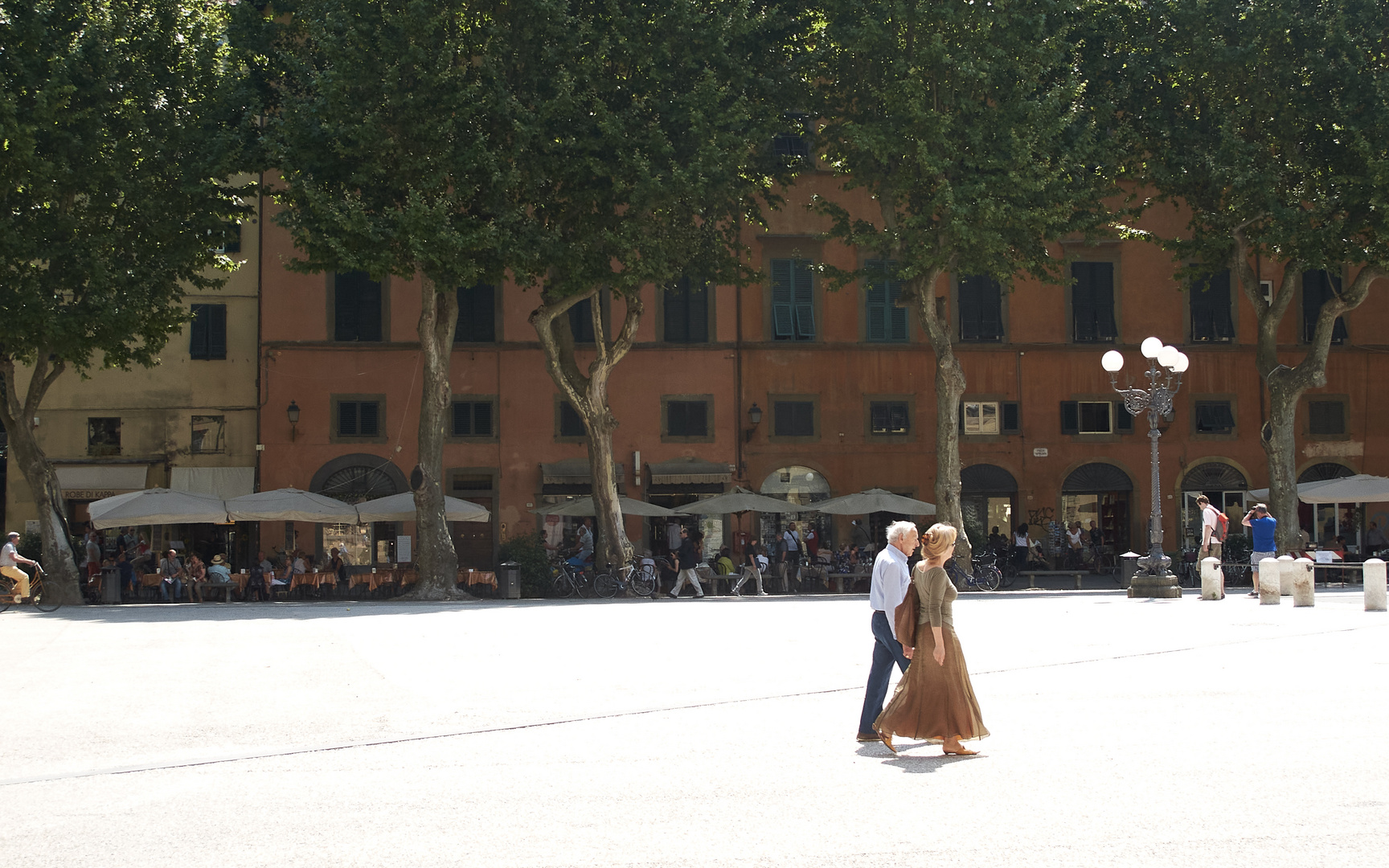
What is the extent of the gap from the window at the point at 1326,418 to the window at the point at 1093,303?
225 inches

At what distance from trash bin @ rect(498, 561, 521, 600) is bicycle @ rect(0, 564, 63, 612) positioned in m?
7.97

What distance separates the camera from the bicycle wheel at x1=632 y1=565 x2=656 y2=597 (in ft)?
92.6

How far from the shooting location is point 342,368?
1391 inches

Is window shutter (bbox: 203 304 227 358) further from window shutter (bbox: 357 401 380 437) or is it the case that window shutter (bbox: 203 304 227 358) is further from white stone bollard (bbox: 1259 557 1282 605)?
white stone bollard (bbox: 1259 557 1282 605)

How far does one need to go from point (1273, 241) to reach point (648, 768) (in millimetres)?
25164

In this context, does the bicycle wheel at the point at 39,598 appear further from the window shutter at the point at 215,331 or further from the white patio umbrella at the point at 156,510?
the window shutter at the point at 215,331

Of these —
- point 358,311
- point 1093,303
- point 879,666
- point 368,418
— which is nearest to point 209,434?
point 368,418

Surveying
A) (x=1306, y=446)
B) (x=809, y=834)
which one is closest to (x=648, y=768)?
(x=809, y=834)

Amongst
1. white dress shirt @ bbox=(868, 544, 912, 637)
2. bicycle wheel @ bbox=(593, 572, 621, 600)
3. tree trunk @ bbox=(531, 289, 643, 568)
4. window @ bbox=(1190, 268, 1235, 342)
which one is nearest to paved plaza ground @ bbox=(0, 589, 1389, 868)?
white dress shirt @ bbox=(868, 544, 912, 637)

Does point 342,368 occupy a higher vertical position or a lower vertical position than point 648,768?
higher

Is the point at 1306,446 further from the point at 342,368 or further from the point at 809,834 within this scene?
the point at 809,834

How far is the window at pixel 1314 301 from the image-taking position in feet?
124

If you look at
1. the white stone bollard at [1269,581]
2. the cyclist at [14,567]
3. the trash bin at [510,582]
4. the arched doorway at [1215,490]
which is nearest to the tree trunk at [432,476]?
the trash bin at [510,582]

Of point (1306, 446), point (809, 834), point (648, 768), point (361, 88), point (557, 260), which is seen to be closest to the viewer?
point (809, 834)
